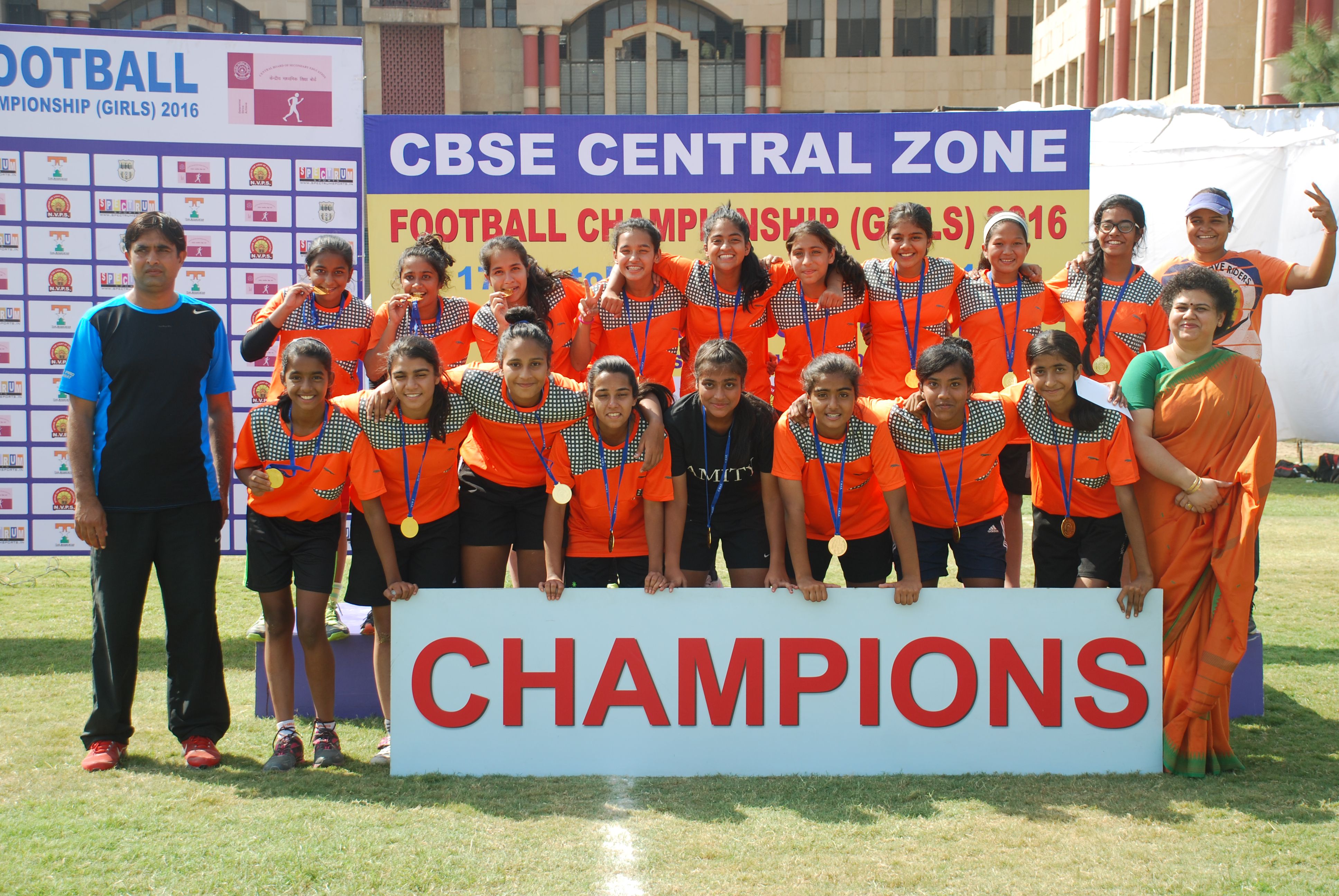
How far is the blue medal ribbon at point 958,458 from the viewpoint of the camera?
417 cm

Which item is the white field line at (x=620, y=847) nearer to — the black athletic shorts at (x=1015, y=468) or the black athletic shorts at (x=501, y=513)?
the black athletic shorts at (x=501, y=513)

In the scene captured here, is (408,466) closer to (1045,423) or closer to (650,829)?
(650,829)

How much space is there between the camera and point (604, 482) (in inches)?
164

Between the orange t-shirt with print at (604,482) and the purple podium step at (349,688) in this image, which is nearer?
the orange t-shirt with print at (604,482)

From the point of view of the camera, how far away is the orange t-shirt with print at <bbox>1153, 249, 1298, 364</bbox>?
4973 mm

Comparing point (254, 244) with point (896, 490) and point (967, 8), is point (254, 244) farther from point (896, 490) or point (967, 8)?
point (967, 8)

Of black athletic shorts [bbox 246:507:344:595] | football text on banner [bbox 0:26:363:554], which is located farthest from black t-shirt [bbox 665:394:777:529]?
football text on banner [bbox 0:26:363:554]

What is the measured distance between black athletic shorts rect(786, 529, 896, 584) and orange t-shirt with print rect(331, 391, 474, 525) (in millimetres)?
1376

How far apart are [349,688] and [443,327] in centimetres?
162

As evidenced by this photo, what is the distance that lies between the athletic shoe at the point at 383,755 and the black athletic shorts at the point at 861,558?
5.39 feet

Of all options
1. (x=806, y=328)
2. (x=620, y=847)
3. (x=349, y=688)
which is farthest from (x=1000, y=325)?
(x=349, y=688)

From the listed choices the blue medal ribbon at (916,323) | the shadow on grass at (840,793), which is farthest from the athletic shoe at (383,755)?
the blue medal ribbon at (916,323)

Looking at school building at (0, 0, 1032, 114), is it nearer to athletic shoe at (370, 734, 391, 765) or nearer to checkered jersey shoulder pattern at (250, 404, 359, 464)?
checkered jersey shoulder pattern at (250, 404, 359, 464)

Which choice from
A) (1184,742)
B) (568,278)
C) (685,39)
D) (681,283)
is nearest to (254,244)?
(568,278)
